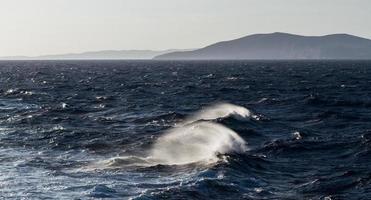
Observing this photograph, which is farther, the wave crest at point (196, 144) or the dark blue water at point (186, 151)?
the wave crest at point (196, 144)

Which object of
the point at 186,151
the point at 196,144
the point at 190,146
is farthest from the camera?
the point at 196,144

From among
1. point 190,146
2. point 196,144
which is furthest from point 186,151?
point 196,144

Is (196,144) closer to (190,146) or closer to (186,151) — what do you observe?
(190,146)

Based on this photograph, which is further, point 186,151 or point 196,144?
point 196,144

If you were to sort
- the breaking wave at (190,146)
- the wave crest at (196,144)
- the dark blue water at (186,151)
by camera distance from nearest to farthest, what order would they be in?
the dark blue water at (186,151) → the breaking wave at (190,146) → the wave crest at (196,144)

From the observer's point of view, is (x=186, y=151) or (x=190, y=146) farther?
(x=190, y=146)

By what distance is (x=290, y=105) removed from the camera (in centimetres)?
6562

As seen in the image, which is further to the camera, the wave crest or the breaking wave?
the wave crest

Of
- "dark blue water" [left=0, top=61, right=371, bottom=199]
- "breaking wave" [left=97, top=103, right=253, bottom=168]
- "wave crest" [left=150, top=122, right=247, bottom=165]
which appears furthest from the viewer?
"wave crest" [left=150, top=122, right=247, bottom=165]

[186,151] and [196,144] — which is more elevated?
[196,144]

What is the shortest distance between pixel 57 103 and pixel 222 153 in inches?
1609

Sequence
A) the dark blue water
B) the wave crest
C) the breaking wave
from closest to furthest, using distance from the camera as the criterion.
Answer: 1. the dark blue water
2. the breaking wave
3. the wave crest

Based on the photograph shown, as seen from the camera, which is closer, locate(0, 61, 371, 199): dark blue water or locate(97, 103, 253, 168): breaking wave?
locate(0, 61, 371, 199): dark blue water

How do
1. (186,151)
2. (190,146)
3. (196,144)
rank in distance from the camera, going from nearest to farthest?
(186,151)
(190,146)
(196,144)
